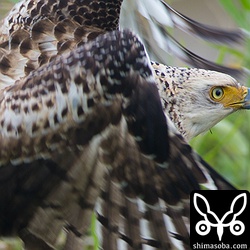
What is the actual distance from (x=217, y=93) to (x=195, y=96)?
0.33 ft

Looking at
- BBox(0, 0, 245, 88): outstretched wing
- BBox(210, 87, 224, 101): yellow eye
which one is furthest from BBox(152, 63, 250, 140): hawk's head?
BBox(0, 0, 245, 88): outstretched wing

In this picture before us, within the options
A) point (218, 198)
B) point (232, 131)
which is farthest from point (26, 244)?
point (232, 131)

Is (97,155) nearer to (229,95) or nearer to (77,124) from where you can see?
(77,124)

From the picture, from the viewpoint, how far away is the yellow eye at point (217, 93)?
4840mm

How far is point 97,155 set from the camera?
403cm

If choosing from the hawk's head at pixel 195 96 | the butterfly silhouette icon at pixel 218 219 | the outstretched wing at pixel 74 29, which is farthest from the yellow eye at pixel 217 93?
the butterfly silhouette icon at pixel 218 219

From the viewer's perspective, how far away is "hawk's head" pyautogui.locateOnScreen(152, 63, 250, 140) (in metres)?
4.78

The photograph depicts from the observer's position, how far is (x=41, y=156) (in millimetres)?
4059

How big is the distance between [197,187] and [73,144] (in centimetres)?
43

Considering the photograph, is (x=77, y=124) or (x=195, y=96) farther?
(x=195, y=96)

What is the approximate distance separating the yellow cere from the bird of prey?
0.83 m

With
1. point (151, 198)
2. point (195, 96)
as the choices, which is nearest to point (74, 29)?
point (195, 96)

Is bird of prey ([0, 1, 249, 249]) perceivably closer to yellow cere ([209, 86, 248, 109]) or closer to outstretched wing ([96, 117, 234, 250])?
outstretched wing ([96, 117, 234, 250])

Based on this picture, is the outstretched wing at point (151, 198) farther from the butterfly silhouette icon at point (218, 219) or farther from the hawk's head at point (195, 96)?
the hawk's head at point (195, 96)
